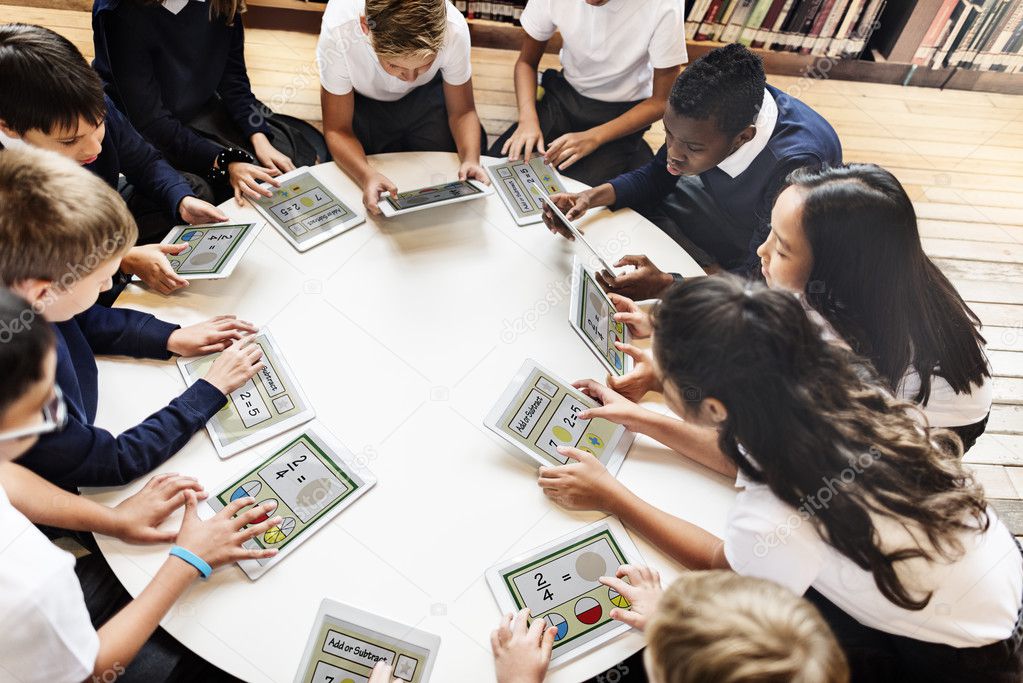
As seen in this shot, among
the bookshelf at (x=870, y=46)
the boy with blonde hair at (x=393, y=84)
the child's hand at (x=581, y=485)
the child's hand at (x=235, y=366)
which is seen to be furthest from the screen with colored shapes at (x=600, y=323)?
the bookshelf at (x=870, y=46)

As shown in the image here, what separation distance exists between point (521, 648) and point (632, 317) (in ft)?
2.91

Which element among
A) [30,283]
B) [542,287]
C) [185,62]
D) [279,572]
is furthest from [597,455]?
[185,62]

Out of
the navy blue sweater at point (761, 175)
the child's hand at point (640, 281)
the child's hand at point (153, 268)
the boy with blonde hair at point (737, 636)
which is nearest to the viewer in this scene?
the boy with blonde hair at point (737, 636)

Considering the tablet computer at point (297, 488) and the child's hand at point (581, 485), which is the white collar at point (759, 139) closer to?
the child's hand at point (581, 485)

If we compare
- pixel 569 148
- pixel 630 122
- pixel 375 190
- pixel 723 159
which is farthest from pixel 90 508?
pixel 630 122

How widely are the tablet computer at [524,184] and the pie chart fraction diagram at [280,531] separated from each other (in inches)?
42.0

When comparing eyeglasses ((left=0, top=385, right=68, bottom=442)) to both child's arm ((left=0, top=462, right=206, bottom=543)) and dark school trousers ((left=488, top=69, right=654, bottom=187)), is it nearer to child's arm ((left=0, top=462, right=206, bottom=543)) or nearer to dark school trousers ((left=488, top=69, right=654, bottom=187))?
child's arm ((left=0, top=462, right=206, bottom=543))

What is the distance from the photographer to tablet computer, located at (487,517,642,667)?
4.38ft

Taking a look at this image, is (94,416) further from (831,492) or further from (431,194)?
(831,492)

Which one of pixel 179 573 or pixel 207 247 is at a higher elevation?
pixel 207 247

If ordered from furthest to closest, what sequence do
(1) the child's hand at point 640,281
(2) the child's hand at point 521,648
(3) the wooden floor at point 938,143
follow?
1. (3) the wooden floor at point 938,143
2. (1) the child's hand at point 640,281
3. (2) the child's hand at point 521,648

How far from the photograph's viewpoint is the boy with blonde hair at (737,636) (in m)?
1.00

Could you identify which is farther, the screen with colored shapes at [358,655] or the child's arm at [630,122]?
the child's arm at [630,122]

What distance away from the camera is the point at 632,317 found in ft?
5.95
